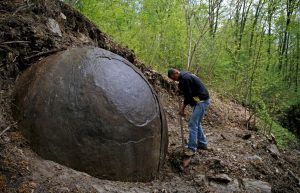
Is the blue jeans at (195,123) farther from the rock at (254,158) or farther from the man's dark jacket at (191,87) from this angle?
the rock at (254,158)

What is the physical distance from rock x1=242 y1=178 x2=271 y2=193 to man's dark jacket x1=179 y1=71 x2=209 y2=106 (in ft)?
4.98

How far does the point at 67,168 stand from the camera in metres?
4.25

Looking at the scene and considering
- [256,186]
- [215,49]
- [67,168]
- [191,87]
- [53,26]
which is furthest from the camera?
[215,49]

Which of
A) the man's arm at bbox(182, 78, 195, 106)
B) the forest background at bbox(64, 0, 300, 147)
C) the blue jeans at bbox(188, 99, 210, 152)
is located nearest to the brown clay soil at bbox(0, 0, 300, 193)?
the blue jeans at bbox(188, 99, 210, 152)

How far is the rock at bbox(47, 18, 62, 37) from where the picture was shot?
6.25 m

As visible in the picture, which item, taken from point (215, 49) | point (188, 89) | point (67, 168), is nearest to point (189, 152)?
point (188, 89)

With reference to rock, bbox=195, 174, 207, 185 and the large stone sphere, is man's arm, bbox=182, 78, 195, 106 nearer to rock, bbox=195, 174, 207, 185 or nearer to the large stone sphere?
the large stone sphere

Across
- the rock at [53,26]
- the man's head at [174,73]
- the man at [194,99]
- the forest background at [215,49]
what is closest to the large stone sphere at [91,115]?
the man's head at [174,73]

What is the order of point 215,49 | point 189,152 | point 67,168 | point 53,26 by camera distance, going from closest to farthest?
point 67,168, point 189,152, point 53,26, point 215,49

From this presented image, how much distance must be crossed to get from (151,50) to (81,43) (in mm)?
6166

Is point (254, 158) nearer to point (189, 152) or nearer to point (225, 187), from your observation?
point (225, 187)

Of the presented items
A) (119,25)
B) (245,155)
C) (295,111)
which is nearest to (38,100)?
(245,155)

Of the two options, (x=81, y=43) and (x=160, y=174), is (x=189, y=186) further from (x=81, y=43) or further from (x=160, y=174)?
(x=81, y=43)

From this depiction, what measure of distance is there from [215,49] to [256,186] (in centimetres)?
727
